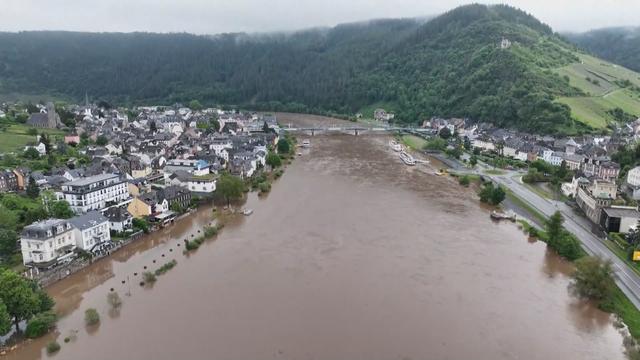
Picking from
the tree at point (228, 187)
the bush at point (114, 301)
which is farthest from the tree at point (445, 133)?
the bush at point (114, 301)

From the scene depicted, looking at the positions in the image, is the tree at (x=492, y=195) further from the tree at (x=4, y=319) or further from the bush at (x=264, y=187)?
the tree at (x=4, y=319)

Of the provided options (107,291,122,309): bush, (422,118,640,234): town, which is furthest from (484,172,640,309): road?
(107,291,122,309): bush

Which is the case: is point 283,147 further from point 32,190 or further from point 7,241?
point 7,241

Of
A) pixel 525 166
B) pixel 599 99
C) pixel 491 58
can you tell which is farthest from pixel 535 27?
pixel 525 166

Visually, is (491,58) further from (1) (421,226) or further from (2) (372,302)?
(2) (372,302)

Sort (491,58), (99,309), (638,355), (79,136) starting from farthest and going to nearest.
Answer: (491,58), (79,136), (99,309), (638,355)

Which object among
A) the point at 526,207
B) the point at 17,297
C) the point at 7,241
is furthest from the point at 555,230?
the point at 7,241
